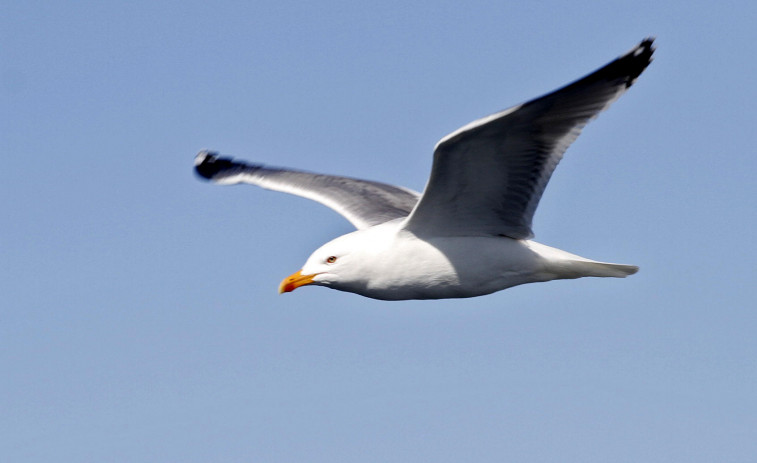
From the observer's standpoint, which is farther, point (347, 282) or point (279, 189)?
point (279, 189)

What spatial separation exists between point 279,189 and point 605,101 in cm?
651

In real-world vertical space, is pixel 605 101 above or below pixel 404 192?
below

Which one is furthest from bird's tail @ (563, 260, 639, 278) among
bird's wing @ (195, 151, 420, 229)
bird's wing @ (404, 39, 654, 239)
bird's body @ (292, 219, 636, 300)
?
bird's wing @ (195, 151, 420, 229)

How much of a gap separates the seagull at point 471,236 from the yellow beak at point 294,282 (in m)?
0.01

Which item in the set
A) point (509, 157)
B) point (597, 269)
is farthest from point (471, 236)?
point (597, 269)

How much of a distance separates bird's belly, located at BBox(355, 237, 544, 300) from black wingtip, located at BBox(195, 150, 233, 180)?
6.06 meters

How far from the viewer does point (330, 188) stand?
599 inches

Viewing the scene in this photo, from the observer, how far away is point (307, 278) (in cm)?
1159

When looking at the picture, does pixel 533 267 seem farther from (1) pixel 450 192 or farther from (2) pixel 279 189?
(2) pixel 279 189

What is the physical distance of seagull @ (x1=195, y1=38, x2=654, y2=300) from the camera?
1025cm

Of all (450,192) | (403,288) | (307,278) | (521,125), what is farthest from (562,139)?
(307,278)

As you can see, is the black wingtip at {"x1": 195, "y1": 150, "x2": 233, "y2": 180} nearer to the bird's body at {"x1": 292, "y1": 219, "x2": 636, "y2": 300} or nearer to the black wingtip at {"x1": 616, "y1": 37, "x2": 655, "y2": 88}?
the bird's body at {"x1": 292, "y1": 219, "x2": 636, "y2": 300}

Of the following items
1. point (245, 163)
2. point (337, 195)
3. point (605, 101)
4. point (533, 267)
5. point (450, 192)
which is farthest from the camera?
point (245, 163)

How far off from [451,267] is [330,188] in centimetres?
423
